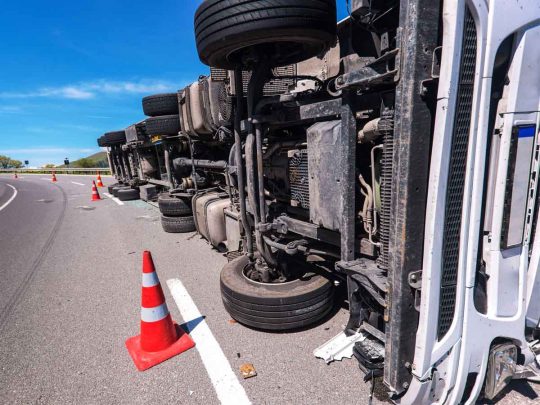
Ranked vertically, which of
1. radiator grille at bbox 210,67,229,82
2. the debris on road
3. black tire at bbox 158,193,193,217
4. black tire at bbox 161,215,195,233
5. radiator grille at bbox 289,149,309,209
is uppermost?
radiator grille at bbox 210,67,229,82

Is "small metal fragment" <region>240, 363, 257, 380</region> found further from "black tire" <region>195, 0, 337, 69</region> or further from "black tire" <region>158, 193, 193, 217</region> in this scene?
"black tire" <region>158, 193, 193, 217</region>

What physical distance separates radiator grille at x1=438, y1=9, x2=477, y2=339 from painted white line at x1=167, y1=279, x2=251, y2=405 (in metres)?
1.30

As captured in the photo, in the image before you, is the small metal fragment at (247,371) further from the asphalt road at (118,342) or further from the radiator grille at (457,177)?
the radiator grille at (457,177)

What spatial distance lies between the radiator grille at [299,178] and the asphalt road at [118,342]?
1.11 meters

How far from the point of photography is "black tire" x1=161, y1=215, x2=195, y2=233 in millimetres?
5848

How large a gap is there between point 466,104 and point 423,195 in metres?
0.46

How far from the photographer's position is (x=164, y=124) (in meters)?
6.40

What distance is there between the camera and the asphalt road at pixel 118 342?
195cm

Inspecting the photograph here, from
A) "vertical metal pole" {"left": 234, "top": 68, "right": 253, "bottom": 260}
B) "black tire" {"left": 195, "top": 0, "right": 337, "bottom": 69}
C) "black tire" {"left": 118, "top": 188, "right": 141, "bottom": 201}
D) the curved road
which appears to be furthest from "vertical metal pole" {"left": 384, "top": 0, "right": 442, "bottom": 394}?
"black tire" {"left": 118, "top": 188, "right": 141, "bottom": 201}

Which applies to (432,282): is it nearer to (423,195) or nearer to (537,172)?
(423,195)

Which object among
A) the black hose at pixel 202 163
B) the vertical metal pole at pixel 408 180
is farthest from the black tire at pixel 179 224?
the vertical metal pole at pixel 408 180

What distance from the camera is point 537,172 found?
1546 millimetres

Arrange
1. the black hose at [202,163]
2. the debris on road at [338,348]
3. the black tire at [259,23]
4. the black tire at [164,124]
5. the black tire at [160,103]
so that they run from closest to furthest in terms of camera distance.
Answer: the black tire at [259,23] → the debris on road at [338,348] → the black hose at [202,163] → the black tire at [164,124] → the black tire at [160,103]

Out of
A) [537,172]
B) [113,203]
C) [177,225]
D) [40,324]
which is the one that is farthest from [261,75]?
[113,203]
